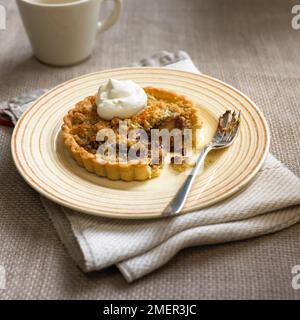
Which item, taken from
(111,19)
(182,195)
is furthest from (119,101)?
(111,19)

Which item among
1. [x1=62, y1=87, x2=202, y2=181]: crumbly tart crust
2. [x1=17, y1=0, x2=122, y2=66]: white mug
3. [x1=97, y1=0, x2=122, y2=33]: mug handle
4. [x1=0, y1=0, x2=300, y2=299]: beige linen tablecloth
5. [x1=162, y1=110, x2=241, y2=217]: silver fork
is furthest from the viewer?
[x1=97, y1=0, x2=122, y2=33]: mug handle

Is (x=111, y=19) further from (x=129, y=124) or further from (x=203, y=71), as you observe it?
(x=129, y=124)

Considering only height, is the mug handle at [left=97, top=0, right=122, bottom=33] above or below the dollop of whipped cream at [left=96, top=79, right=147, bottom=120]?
below

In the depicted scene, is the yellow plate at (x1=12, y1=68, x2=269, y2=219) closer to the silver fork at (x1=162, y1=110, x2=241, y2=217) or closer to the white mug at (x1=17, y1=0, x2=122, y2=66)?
the silver fork at (x1=162, y1=110, x2=241, y2=217)

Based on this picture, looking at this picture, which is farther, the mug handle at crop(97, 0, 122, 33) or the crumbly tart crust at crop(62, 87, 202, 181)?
the mug handle at crop(97, 0, 122, 33)

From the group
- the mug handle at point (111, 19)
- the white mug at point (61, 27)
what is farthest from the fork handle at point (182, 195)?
the mug handle at point (111, 19)

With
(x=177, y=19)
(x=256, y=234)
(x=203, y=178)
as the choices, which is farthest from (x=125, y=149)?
(x=177, y=19)

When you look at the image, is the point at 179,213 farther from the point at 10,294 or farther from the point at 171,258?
the point at 10,294

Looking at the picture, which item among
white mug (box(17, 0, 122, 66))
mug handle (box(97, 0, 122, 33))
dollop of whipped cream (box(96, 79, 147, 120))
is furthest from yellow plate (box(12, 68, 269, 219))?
mug handle (box(97, 0, 122, 33))
